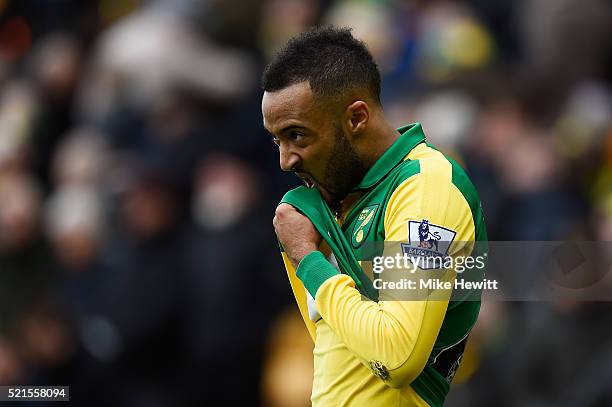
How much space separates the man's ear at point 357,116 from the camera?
12.5 ft

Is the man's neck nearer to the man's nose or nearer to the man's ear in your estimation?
the man's ear

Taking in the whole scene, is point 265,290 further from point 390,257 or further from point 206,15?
point 390,257

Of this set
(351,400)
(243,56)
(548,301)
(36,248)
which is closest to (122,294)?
(36,248)

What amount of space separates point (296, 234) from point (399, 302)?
411mm

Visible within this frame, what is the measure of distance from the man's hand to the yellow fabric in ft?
0.57

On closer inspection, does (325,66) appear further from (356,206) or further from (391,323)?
(391,323)

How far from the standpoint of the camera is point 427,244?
3.64 metres

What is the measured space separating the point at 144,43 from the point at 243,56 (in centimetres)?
103

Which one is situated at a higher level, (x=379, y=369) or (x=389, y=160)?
(x=389, y=160)

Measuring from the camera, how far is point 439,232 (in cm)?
367

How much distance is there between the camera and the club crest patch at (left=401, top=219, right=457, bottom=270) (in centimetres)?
362

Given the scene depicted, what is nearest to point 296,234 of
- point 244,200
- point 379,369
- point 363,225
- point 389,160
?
point 363,225

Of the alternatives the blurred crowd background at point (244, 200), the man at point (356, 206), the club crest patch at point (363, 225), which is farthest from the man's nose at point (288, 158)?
the blurred crowd background at point (244, 200)

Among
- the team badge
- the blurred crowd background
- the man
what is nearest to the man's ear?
the man
